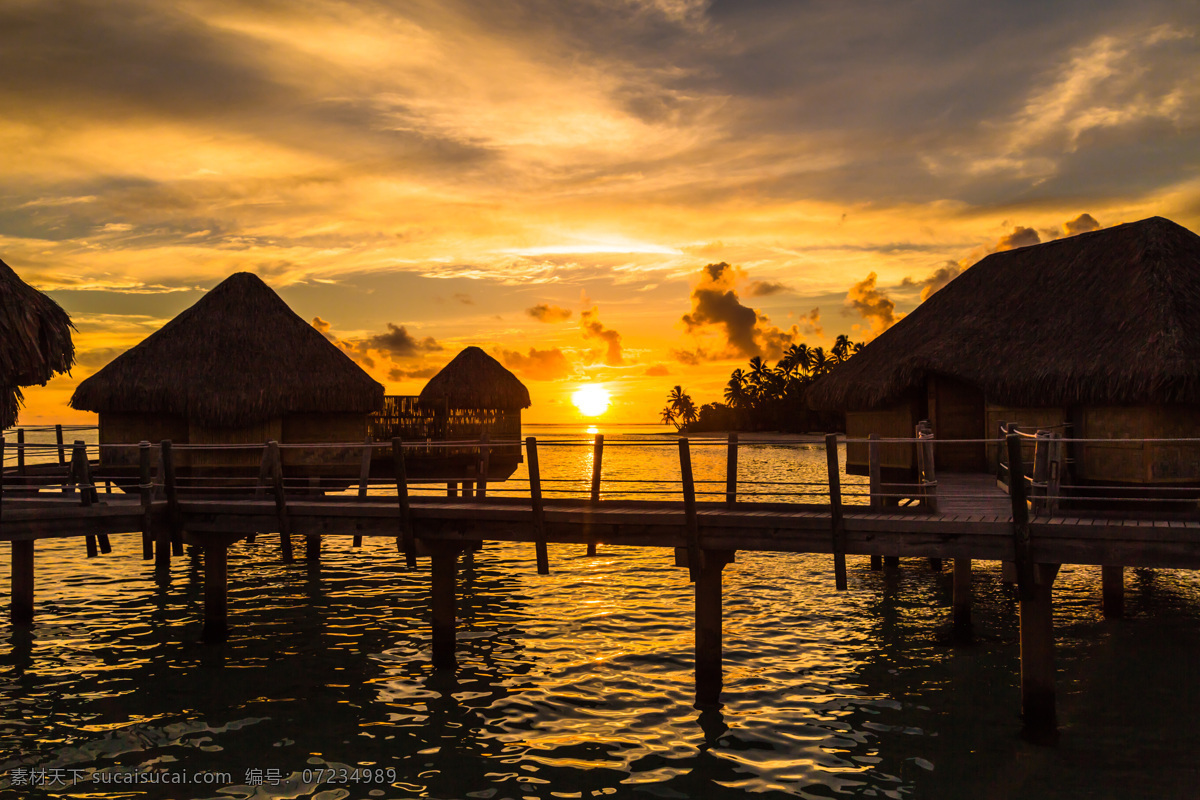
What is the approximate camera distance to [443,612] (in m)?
13.2

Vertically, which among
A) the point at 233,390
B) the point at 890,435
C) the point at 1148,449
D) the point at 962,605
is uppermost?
the point at 233,390

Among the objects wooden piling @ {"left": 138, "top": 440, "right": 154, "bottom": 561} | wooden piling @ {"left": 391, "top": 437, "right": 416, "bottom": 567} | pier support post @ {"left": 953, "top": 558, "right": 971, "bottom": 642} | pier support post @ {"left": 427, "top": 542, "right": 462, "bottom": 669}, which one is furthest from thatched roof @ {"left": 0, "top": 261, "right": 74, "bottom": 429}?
pier support post @ {"left": 953, "top": 558, "right": 971, "bottom": 642}

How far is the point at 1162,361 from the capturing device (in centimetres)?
1503

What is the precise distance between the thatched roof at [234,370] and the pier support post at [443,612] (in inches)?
424

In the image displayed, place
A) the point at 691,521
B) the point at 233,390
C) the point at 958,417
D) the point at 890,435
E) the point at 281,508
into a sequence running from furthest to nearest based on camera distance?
the point at 233,390 → the point at 890,435 → the point at 958,417 → the point at 281,508 → the point at 691,521

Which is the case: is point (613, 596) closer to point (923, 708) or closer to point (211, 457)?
point (923, 708)

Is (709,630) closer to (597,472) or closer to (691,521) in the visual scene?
(691,521)

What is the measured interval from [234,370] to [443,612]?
40.0 ft

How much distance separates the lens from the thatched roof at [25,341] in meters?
14.9

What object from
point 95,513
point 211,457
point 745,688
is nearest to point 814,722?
point 745,688

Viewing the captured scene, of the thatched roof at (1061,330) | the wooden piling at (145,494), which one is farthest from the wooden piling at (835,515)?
the wooden piling at (145,494)

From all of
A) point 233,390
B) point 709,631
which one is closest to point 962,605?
point 709,631

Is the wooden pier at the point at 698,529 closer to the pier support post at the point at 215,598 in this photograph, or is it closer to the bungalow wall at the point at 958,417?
the pier support post at the point at 215,598

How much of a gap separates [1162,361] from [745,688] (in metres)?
9.45
